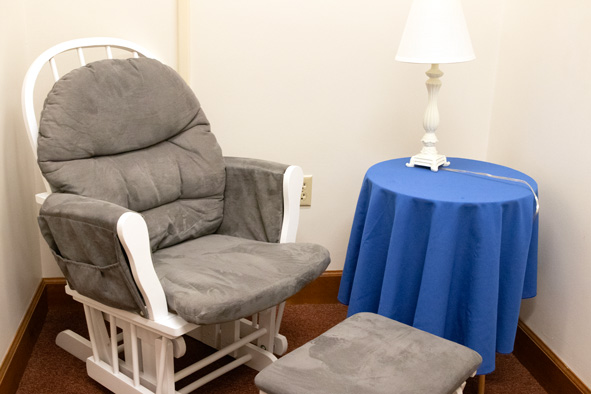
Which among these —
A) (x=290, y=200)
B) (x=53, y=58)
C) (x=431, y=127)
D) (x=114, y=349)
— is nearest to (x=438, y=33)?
(x=431, y=127)

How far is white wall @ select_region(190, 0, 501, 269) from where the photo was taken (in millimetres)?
1965

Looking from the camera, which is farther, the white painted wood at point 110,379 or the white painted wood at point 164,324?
the white painted wood at point 110,379

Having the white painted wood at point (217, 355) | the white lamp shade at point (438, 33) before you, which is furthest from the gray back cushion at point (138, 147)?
the white lamp shade at point (438, 33)

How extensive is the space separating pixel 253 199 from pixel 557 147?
89 cm

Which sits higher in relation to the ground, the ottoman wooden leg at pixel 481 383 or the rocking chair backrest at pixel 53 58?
the rocking chair backrest at pixel 53 58

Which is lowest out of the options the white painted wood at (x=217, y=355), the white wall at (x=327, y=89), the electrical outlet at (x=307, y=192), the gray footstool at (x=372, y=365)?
the white painted wood at (x=217, y=355)

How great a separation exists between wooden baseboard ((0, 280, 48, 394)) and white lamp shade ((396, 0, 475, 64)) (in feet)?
4.43

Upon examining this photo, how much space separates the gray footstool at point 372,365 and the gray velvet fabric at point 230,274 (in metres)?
0.20

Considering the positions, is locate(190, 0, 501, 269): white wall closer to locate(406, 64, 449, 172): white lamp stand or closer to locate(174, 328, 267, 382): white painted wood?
locate(406, 64, 449, 172): white lamp stand

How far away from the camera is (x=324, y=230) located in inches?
86.7

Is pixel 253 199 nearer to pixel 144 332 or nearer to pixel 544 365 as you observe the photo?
pixel 144 332

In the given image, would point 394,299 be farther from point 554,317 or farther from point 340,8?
point 340,8

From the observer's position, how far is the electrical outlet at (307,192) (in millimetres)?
2127

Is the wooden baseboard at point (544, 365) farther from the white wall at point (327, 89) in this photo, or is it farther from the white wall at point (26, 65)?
the white wall at point (26, 65)
